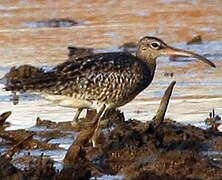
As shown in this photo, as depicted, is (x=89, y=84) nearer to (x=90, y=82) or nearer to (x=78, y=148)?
(x=90, y=82)

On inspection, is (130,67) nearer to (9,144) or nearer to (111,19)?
(9,144)

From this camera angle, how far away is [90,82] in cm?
1273

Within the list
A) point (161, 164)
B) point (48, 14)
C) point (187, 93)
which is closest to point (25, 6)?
point (48, 14)

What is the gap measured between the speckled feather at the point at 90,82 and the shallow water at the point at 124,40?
0.63 meters

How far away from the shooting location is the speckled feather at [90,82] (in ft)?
41.5

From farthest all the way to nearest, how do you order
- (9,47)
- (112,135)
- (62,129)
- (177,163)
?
(9,47) → (62,129) → (112,135) → (177,163)

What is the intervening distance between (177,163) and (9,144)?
2.08m

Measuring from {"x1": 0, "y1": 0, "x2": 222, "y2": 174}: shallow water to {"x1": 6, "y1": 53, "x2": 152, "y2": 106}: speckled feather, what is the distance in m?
0.63

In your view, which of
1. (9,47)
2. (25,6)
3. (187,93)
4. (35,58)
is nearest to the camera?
(187,93)

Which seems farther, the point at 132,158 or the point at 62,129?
the point at 62,129

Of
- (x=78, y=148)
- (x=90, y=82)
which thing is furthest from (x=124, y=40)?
(x=78, y=148)

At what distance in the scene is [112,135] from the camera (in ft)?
40.9

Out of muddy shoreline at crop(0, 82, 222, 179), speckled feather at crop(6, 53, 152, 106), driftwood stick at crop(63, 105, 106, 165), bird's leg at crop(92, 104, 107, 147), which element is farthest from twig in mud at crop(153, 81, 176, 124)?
driftwood stick at crop(63, 105, 106, 165)

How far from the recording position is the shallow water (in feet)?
49.6
